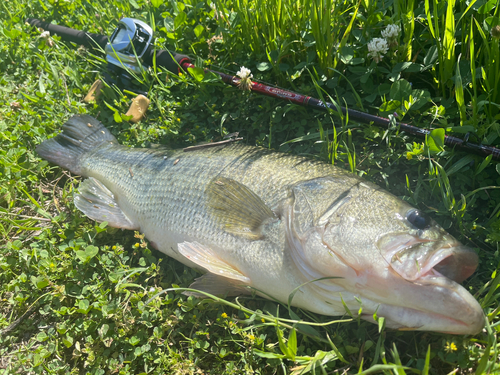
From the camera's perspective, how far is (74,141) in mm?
3510

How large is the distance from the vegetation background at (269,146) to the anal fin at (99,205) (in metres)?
0.17

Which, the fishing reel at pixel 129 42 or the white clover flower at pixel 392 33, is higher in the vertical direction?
the white clover flower at pixel 392 33

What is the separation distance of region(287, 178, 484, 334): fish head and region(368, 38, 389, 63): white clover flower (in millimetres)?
1210

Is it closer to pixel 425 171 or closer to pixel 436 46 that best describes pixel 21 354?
pixel 425 171

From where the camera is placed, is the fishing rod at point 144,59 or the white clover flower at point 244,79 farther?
the white clover flower at point 244,79

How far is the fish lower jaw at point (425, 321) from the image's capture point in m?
1.81

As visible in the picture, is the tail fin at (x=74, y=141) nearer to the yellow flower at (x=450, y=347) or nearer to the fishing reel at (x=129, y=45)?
the fishing reel at (x=129, y=45)

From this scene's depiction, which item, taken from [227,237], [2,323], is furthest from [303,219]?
[2,323]

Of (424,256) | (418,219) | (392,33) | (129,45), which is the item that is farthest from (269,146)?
(129,45)

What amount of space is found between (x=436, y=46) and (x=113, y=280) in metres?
3.07

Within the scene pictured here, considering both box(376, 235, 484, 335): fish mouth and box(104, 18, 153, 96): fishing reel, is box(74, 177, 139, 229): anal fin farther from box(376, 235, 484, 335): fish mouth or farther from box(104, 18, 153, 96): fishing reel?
box(376, 235, 484, 335): fish mouth

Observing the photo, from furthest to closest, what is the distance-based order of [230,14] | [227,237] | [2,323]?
[230,14], [2,323], [227,237]

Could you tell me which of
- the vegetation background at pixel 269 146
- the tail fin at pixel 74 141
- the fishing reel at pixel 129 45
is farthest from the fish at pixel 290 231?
the fishing reel at pixel 129 45

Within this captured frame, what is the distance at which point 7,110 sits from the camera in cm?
397
